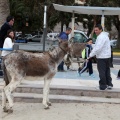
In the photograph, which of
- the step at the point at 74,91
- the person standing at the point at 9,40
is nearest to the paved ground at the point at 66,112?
the step at the point at 74,91

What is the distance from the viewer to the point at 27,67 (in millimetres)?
7375

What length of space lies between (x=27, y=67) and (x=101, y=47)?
2458 mm

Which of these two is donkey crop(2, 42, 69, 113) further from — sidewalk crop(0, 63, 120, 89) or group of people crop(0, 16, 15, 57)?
sidewalk crop(0, 63, 120, 89)

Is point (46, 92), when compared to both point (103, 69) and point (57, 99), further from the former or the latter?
point (103, 69)

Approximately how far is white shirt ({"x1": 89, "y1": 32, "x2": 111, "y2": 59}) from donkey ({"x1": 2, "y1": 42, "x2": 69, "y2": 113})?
1.44m

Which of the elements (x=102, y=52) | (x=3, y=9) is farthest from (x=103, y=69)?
(x=3, y=9)

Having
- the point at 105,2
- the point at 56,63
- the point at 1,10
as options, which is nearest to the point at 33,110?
the point at 56,63

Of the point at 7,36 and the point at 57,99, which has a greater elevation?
the point at 7,36

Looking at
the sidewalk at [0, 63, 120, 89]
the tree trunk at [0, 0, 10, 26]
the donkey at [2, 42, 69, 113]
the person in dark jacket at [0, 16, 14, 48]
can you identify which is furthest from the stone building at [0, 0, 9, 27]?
the donkey at [2, 42, 69, 113]

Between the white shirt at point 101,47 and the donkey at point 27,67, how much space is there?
4.73 ft

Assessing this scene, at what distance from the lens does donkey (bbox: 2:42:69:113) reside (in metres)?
7.25

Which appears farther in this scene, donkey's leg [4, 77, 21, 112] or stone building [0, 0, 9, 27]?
stone building [0, 0, 9, 27]

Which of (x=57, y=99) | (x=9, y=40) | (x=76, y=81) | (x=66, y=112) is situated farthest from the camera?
(x=76, y=81)

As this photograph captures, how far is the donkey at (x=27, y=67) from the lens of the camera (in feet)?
23.8
